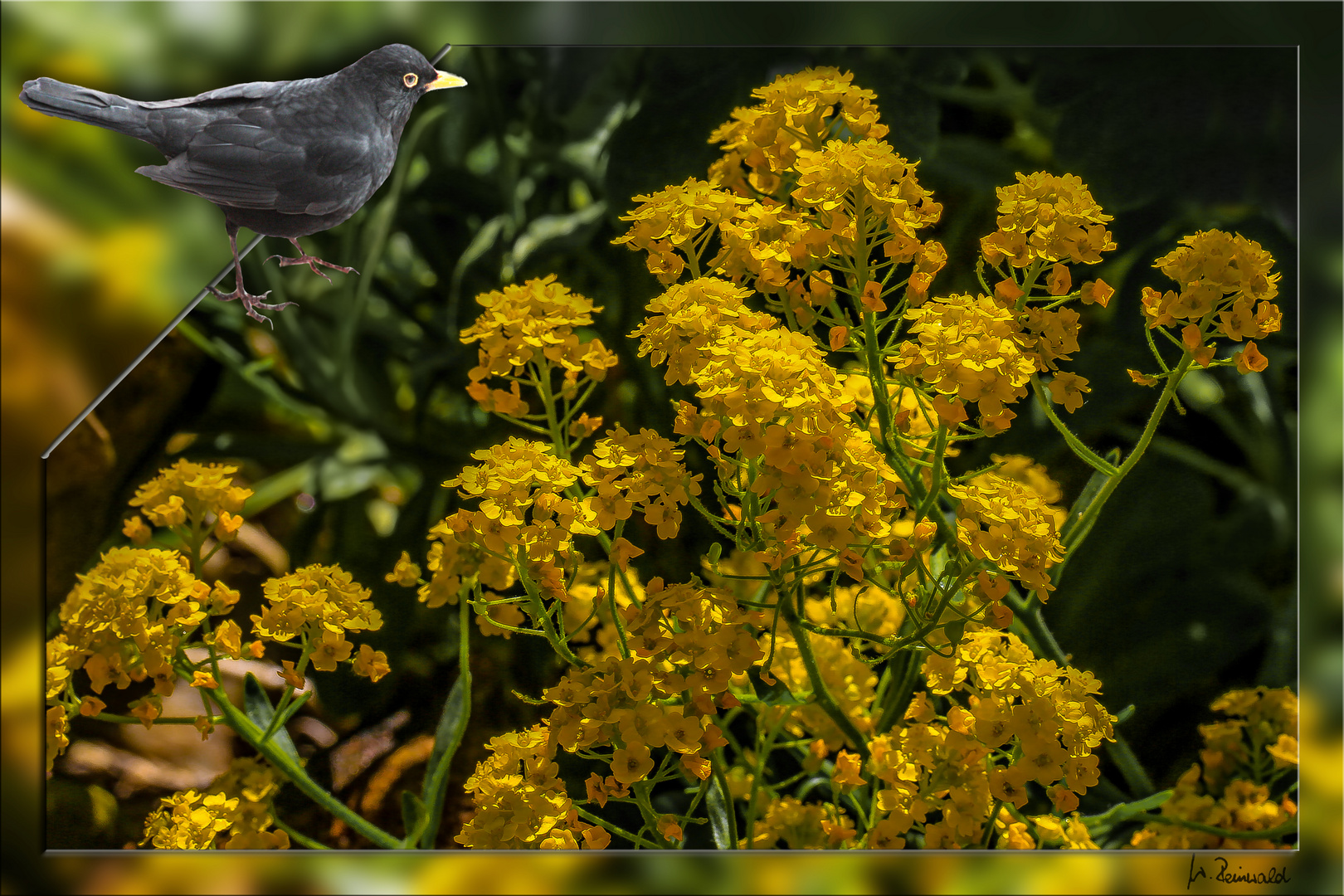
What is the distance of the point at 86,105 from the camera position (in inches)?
35.5

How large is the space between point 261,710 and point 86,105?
1.93 ft

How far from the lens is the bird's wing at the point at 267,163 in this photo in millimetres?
879

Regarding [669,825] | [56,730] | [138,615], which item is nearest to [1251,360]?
[669,825]

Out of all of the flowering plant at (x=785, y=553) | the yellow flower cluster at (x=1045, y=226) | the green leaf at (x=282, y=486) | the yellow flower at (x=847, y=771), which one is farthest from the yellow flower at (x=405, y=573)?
the yellow flower cluster at (x=1045, y=226)

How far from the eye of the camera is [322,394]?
924 millimetres

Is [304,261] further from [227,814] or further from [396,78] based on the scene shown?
[227,814]

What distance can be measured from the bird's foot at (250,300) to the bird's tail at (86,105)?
0.16 metres

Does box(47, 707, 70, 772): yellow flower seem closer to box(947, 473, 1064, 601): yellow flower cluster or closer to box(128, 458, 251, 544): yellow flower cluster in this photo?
box(128, 458, 251, 544): yellow flower cluster

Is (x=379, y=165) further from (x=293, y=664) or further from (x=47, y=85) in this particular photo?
(x=293, y=664)

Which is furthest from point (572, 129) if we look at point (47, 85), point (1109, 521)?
point (1109, 521)

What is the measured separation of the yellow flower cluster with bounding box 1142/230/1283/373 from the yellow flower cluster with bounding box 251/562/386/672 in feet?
2.43

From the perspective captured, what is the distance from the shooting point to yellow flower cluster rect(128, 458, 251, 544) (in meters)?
0.90

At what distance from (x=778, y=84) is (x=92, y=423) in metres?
0.71

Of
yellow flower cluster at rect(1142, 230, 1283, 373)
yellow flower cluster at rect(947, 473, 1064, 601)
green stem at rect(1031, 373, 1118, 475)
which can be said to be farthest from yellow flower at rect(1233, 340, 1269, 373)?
yellow flower cluster at rect(947, 473, 1064, 601)
